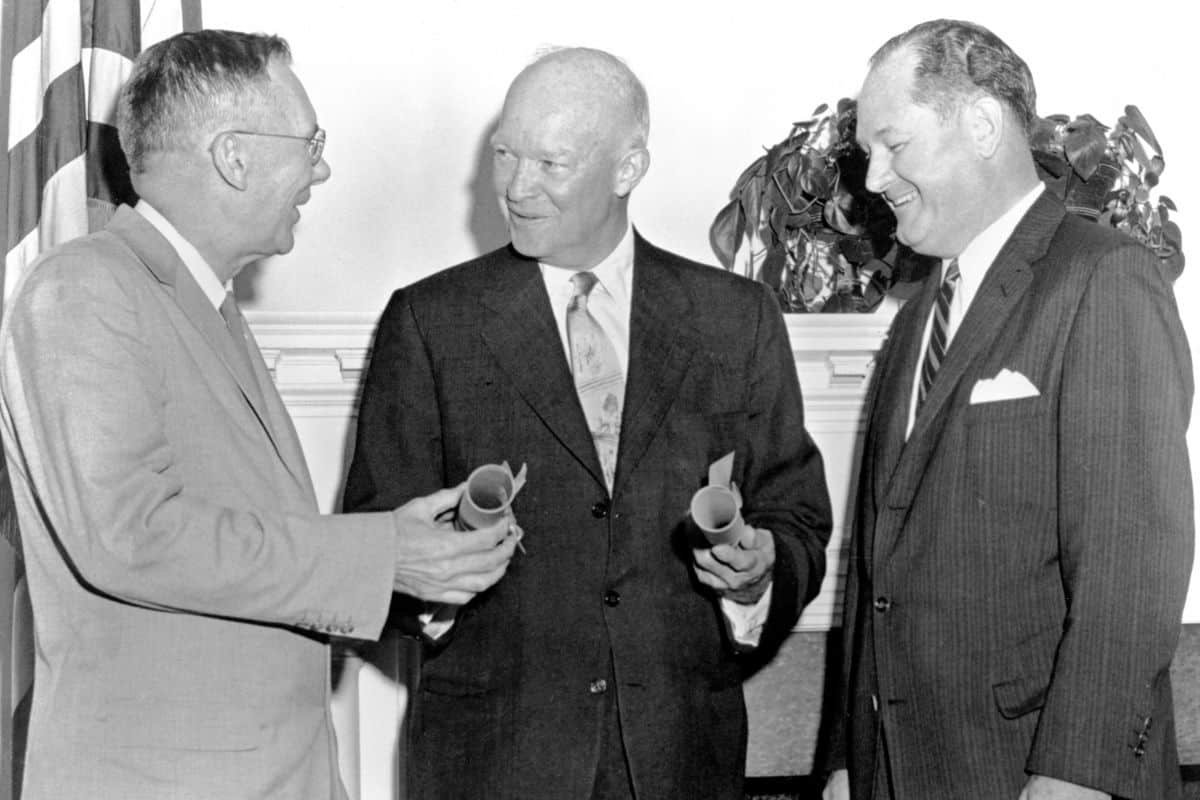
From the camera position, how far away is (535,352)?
8.32 feet

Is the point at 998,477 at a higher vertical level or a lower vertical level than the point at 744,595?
higher

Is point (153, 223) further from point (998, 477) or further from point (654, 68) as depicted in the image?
point (654, 68)

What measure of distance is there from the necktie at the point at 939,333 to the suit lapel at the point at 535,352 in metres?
0.55

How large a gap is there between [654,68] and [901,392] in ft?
4.20

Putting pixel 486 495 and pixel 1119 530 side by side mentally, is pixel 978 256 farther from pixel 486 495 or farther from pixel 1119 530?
pixel 486 495

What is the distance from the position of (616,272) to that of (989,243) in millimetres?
675

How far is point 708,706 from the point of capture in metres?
2.48

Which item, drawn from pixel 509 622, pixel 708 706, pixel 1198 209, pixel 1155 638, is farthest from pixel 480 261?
pixel 1198 209

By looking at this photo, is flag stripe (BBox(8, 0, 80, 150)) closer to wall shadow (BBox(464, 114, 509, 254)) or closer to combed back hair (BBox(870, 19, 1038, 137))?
wall shadow (BBox(464, 114, 509, 254))

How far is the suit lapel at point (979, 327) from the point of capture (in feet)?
7.20

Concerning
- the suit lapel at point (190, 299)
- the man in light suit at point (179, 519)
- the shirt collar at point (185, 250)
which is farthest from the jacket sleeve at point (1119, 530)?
the shirt collar at point (185, 250)

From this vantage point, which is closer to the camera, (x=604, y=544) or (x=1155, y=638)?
(x=1155, y=638)

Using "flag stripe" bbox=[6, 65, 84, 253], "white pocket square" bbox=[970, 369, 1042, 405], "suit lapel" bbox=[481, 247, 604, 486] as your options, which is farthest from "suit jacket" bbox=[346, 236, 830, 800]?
"flag stripe" bbox=[6, 65, 84, 253]

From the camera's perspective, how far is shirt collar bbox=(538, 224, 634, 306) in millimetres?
2631
